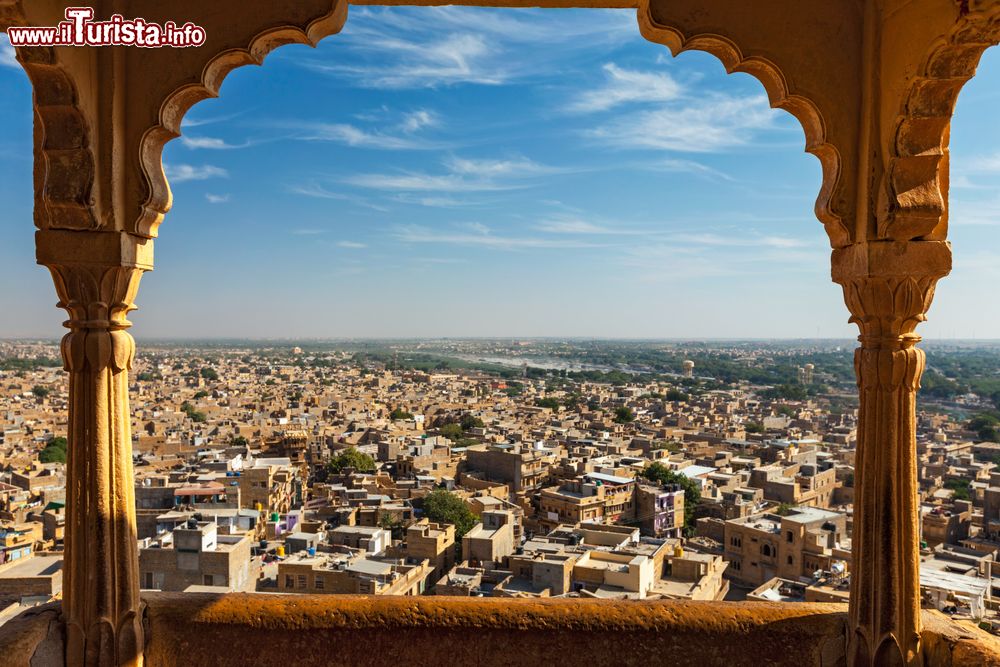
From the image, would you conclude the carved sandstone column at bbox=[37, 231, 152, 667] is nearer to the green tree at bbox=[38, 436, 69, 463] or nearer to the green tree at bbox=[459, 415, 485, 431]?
the green tree at bbox=[38, 436, 69, 463]

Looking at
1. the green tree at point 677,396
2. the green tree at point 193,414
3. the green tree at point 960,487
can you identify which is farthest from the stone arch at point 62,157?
the green tree at point 677,396

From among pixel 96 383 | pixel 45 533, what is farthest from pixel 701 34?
pixel 45 533

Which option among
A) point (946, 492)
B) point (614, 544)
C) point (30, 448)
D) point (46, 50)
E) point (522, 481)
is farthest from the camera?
point (30, 448)

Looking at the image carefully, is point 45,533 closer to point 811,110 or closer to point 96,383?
point 96,383

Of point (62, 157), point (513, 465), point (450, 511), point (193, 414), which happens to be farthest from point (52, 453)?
point (62, 157)

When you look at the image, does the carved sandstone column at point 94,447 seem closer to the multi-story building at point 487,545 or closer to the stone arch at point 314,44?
the stone arch at point 314,44
